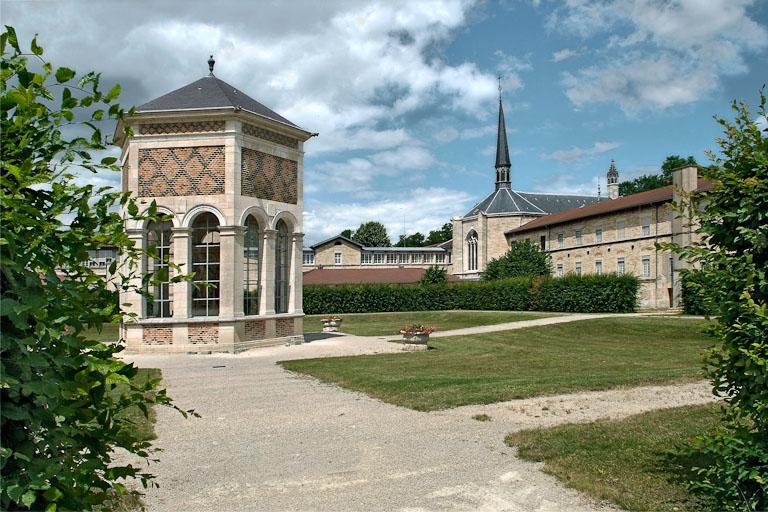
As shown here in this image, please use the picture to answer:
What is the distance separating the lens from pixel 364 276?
2457 inches

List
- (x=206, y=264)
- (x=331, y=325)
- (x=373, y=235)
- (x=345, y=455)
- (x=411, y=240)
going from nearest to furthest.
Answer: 1. (x=345, y=455)
2. (x=206, y=264)
3. (x=331, y=325)
4. (x=373, y=235)
5. (x=411, y=240)

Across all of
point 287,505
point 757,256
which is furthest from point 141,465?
point 757,256

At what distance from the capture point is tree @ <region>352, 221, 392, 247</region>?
100375mm

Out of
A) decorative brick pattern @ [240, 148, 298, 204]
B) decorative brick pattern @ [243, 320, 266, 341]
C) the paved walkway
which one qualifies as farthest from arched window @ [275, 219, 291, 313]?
the paved walkway

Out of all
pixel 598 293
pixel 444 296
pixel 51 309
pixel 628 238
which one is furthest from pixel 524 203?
pixel 51 309

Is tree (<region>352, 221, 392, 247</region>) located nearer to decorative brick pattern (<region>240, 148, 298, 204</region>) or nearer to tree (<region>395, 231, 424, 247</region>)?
tree (<region>395, 231, 424, 247</region>)

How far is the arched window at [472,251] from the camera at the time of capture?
6788 centimetres

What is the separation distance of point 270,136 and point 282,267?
4764 millimetres

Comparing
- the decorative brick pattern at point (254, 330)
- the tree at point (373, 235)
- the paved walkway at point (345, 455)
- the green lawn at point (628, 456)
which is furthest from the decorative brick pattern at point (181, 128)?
the tree at point (373, 235)

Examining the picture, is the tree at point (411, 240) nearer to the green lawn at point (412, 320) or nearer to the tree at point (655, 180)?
the tree at point (655, 180)

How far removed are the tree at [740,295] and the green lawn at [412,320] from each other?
954 inches

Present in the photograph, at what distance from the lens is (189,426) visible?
8.91 m

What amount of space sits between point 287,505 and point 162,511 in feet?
3.71

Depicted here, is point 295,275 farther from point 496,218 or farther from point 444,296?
point 496,218
